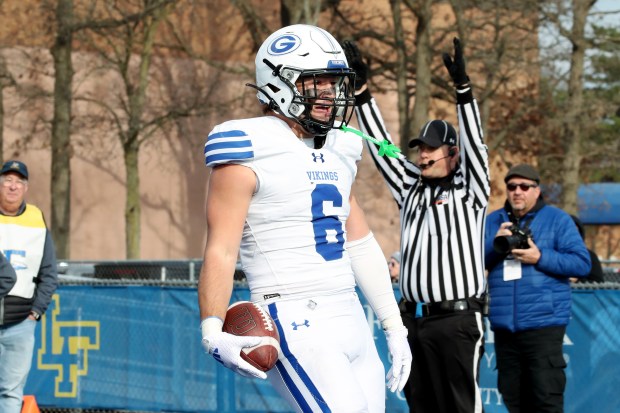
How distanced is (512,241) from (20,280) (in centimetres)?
370

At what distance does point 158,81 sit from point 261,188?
24.6m

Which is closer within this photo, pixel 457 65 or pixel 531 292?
pixel 457 65

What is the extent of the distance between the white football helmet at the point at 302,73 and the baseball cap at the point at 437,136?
2.25m

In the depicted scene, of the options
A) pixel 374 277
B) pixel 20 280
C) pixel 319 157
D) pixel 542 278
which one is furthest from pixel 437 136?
pixel 20 280

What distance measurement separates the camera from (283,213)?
14.3 ft

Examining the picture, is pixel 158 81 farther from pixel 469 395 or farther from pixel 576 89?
pixel 469 395

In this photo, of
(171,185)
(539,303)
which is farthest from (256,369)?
(171,185)

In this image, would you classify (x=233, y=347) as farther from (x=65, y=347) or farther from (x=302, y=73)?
(x=65, y=347)

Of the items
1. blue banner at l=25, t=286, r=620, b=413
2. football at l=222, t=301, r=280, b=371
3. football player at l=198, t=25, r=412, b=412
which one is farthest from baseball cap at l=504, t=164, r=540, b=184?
football at l=222, t=301, r=280, b=371

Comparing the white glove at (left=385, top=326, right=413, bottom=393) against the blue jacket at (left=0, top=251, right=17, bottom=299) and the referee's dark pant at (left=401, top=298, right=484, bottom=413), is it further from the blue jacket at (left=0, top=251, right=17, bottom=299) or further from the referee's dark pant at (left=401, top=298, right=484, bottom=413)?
the blue jacket at (left=0, top=251, right=17, bottom=299)

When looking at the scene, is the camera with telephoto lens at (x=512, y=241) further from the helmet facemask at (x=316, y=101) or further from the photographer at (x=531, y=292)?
the helmet facemask at (x=316, y=101)

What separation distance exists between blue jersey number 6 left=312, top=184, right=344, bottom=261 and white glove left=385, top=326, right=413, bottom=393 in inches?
22.6

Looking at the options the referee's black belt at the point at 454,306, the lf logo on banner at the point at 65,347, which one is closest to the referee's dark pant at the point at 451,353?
the referee's black belt at the point at 454,306

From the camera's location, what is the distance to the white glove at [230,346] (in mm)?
4023
